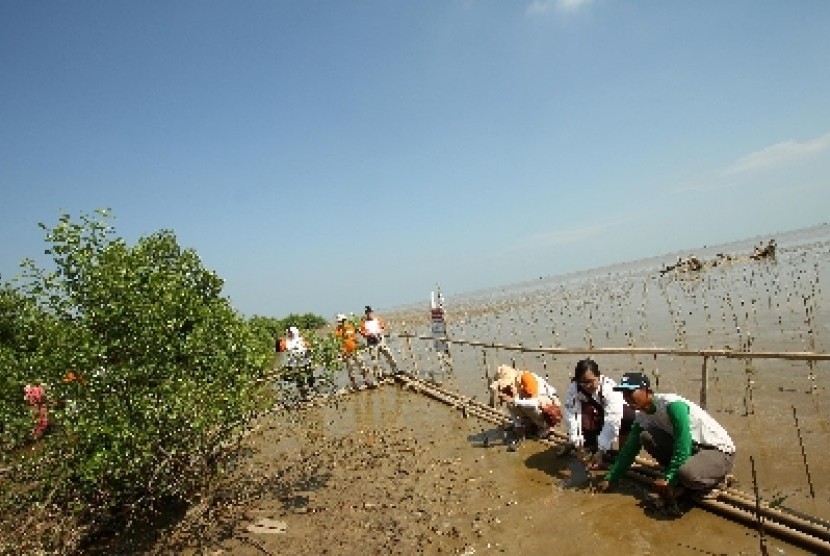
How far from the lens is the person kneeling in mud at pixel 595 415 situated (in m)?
5.70

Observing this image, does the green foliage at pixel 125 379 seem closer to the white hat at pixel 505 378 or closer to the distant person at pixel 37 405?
the distant person at pixel 37 405

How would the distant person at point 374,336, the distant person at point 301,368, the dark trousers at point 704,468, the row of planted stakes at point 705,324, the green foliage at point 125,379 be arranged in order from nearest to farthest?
the dark trousers at point 704,468 < the green foliage at point 125,379 < the distant person at point 301,368 < the row of planted stakes at point 705,324 < the distant person at point 374,336

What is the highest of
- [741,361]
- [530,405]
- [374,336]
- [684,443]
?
[374,336]

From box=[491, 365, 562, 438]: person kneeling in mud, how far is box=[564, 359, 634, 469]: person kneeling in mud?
2.85 feet

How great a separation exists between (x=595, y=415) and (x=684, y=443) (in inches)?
57.5

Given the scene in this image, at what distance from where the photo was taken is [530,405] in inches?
277

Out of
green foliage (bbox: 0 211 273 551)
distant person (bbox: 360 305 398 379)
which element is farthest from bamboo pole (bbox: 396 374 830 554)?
distant person (bbox: 360 305 398 379)

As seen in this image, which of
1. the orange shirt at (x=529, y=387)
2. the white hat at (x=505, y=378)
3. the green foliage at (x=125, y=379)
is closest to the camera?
the green foliage at (x=125, y=379)

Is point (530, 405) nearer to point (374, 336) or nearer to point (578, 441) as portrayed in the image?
point (578, 441)

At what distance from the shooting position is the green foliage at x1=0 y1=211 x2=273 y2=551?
18.2 feet

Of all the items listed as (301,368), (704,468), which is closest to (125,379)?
(301,368)

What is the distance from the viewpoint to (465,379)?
13.4 meters

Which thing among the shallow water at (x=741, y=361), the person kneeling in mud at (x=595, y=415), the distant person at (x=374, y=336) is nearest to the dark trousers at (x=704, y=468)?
the shallow water at (x=741, y=361)

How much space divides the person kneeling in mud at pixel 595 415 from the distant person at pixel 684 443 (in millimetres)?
595
